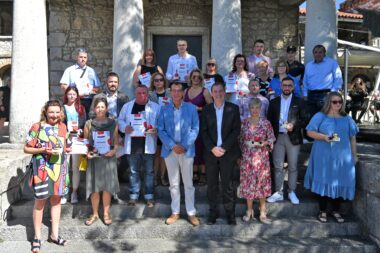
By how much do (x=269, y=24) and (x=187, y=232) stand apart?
7.70 m

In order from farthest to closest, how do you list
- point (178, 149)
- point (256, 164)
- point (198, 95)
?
point (198, 95), point (256, 164), point (178, 149)

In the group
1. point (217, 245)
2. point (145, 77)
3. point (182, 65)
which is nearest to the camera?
point (217, 245)

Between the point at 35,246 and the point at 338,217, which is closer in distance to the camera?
the point at 35,246

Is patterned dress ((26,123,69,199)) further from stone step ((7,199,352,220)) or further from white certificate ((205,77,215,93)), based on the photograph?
white certificate ((205,77,215,93))

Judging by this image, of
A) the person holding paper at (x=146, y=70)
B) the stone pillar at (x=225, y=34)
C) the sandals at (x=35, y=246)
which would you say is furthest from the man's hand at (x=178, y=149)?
the stone pillar at (x=225, y=34)

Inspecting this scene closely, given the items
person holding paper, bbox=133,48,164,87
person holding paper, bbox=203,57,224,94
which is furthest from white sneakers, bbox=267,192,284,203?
person holding paper, bbox=133,48,164,87

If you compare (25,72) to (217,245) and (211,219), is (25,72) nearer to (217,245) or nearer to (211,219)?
(211,219)

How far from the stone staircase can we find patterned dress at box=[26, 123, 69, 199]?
0.63 m

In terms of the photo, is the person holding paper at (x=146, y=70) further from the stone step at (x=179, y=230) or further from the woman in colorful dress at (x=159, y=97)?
the stone step at (x=179, y=230)

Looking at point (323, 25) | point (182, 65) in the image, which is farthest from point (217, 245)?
point (323, 25)

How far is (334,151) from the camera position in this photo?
438cm

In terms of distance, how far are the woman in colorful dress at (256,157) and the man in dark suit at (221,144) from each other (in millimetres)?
157

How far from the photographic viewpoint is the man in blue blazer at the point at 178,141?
4355 millimetres

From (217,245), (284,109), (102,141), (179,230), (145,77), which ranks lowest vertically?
(217,245)
